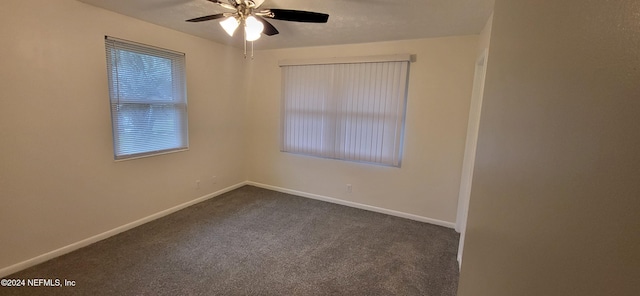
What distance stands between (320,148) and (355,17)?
6.28ft

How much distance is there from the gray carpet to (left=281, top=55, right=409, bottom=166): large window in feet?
3.08

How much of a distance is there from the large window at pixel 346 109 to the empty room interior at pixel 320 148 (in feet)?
0.08

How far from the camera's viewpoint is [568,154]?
1.43 feet

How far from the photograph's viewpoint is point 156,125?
3100 mm

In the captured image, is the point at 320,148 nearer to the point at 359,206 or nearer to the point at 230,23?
the point at 359,206

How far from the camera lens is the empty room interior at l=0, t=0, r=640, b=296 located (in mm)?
423

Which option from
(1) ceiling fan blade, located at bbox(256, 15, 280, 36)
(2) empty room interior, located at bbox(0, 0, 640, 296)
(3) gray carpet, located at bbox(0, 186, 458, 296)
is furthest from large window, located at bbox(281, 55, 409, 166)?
(1) ceiling fan blade, located at bbox(256, 15, 280, 36)

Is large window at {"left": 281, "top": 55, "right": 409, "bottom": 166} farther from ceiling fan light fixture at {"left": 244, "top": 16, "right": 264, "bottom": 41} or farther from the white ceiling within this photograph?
ceiling fan light fixture at {"left": 244, "top": 16, "right": 264, "bottom": 41}

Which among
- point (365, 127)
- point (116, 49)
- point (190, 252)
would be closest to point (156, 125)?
point (116, 49)

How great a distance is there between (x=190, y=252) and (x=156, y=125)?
154cm

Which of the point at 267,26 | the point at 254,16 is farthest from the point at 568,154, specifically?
the point at 267,26

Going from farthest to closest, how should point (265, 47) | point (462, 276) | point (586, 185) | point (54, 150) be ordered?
point (265, 47) < point (54, 150) < point (462, 276) < point (586, 185)

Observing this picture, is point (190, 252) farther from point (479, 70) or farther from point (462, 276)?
point (479, 70)

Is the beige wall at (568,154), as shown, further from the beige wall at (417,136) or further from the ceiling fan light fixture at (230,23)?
the beige wall at (417,136)
